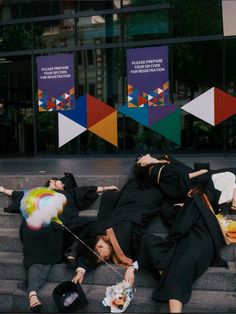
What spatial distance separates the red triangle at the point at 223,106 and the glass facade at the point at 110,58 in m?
0.16

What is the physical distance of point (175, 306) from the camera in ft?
12.6

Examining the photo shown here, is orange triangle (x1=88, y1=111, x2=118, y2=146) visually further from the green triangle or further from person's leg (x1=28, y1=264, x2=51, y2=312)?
person's leg (x1=28, y1=264, x2=51, y2=312)

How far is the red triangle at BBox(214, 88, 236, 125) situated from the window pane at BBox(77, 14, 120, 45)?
9.66 ft

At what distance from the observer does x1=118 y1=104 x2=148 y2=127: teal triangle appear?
37.5 feet

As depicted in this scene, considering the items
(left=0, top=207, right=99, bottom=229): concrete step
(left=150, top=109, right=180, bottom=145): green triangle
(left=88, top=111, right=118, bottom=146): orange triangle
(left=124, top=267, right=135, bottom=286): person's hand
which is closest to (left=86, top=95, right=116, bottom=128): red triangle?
(left=88, top=111, right=118, bottom=146): orange triangle

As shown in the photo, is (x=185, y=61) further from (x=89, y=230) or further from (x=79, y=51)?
(x=89, y=230)

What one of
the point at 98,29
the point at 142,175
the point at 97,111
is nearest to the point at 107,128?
the point at 97,111

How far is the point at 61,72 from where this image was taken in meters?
12.0

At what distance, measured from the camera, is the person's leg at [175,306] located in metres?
3.83

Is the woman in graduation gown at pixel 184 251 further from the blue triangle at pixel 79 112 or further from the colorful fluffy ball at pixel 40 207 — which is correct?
the blue triangle at pixel 79 112

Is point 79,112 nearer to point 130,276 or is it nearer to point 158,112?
point 158,112

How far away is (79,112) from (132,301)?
8.01 metres

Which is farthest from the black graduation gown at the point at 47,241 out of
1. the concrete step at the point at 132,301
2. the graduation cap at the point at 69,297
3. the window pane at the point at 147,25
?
the window pane at the point at 147,25

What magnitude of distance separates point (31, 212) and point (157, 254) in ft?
4.33
